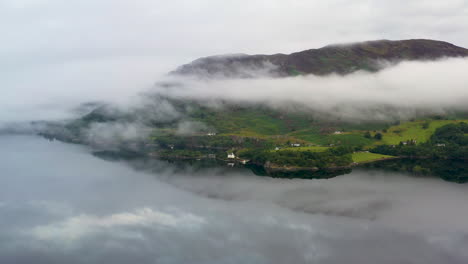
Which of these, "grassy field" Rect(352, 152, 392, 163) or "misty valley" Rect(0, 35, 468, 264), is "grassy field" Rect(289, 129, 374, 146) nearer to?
"misty valley" Rect(0, 35, 468, 264)

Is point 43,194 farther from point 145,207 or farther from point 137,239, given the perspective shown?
point 137,239

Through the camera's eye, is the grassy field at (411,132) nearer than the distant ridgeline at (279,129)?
No

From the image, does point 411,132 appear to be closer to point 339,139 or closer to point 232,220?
point 339,139

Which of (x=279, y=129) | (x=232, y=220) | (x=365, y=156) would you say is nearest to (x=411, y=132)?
(x=365, y=156)

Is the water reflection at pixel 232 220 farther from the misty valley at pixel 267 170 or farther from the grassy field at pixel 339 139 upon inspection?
→ the grassy field at pixel 339 139

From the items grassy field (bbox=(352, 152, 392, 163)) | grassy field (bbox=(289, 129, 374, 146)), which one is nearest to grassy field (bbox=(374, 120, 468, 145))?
grassy field (bbox=(289, 129, 374, 146))

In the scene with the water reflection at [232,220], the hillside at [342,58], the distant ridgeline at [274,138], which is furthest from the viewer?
the hillside at [342,58]

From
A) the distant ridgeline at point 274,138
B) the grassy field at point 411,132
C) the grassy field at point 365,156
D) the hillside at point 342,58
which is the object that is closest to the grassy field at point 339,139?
the distant ridgeline at point 274,138
